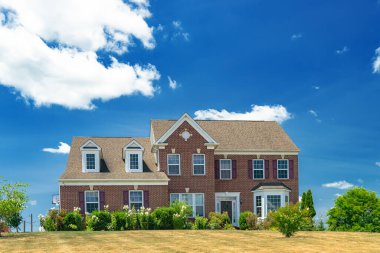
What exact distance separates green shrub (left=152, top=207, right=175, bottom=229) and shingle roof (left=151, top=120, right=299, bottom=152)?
349 inches

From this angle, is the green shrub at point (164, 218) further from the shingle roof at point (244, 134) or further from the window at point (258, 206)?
the window at point (258, 206)

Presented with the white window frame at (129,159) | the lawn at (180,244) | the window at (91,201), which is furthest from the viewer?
the white window frame at (129,159)

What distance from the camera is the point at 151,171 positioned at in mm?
43969

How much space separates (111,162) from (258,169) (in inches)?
522

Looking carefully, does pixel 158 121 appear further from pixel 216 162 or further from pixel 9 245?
pixel 9 245

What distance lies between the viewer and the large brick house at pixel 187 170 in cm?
4200

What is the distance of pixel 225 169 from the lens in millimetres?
46156

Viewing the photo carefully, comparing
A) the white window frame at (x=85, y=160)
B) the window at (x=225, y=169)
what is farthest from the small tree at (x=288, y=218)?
the white window frame at (x=85, y=160)

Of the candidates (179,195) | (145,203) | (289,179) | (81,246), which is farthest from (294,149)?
(81,246)

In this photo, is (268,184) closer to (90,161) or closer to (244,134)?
(244,134)

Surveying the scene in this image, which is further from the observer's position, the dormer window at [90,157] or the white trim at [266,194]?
the white trim at [266,194]

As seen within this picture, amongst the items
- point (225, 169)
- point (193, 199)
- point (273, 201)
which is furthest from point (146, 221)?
point (273, 201)

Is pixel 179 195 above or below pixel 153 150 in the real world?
below

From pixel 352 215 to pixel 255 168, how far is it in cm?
1014
